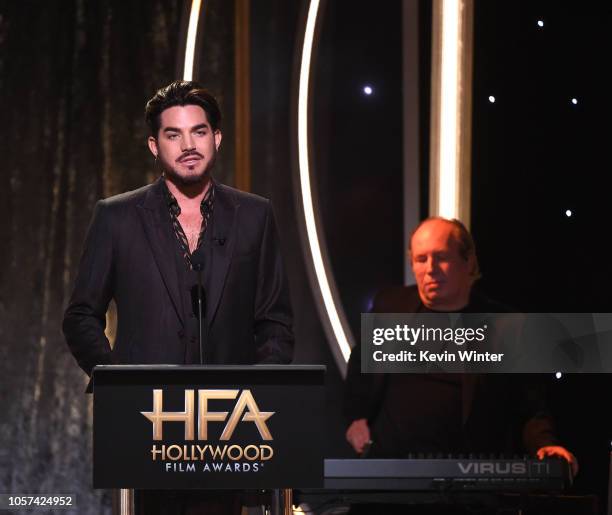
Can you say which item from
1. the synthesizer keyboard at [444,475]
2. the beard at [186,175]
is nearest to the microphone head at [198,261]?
the beard at [186,175]

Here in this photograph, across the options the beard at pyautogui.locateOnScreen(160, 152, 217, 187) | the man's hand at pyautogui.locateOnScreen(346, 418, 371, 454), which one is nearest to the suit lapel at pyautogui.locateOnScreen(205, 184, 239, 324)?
the beard at pyautogui.locateOnScreen(160, 152, 217, 187)

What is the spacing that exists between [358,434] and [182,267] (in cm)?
150

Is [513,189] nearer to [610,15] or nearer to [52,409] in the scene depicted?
[610,15]

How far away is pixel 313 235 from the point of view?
4.40m

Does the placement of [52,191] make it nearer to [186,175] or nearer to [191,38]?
[191,38]

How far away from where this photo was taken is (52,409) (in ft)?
14.7

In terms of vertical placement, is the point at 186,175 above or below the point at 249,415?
above

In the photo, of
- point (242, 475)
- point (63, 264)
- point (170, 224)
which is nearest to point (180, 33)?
point (63, 264)

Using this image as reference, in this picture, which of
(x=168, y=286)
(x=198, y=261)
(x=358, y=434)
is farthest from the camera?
(x=358, y=434)

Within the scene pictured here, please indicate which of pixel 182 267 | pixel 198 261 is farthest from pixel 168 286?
pixel 198 261

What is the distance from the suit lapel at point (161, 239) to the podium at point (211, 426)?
52cm

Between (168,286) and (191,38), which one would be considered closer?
(168,286)

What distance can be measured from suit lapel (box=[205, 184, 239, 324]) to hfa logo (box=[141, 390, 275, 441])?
0.54 meters

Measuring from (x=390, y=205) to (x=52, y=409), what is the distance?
1.66 meters
